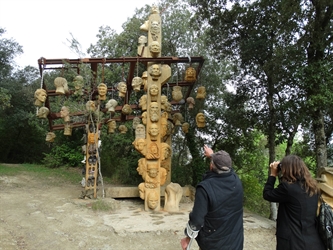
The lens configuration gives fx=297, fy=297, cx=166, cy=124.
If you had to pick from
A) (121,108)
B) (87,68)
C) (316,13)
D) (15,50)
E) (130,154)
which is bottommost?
(130,154)

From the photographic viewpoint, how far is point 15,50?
595 inches

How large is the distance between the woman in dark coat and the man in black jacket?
15.8 inches

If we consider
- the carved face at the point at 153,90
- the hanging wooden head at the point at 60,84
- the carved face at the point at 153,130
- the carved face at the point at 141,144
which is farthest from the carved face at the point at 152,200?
the hanging wooden head at the point at 60,84

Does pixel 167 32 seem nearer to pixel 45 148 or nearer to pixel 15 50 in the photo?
pixel 15 50

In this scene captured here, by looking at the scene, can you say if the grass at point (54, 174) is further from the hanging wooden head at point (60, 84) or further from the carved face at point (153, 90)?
the carved face at point (153, 90)

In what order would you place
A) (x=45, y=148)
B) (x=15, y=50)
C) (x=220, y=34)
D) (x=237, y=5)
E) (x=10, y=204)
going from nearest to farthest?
(x=10, y=204) < (x=237, y=5) < (x=220, y=34) < (x=15, y=50) < (x=45, y=148)

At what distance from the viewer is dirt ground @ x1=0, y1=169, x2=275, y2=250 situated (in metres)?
4.43

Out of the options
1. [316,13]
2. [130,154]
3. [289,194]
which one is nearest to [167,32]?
[130,154]

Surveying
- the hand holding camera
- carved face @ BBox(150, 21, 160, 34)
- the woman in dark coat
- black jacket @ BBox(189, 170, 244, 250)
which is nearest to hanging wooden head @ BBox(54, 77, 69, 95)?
carved face @ BBox(150, 21, 160, 34)

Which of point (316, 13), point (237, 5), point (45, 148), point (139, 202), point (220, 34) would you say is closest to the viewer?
Result: point (316, 13)

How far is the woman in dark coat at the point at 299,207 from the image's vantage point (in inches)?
96.0

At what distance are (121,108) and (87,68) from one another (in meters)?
1.53

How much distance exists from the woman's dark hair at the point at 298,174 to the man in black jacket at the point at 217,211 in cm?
43

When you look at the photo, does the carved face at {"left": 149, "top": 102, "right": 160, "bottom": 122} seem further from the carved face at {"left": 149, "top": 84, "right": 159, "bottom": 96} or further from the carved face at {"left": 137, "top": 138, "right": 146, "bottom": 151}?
the carved face at {"left": 137, "top": 138, "right": 146, "bottom": 151}
